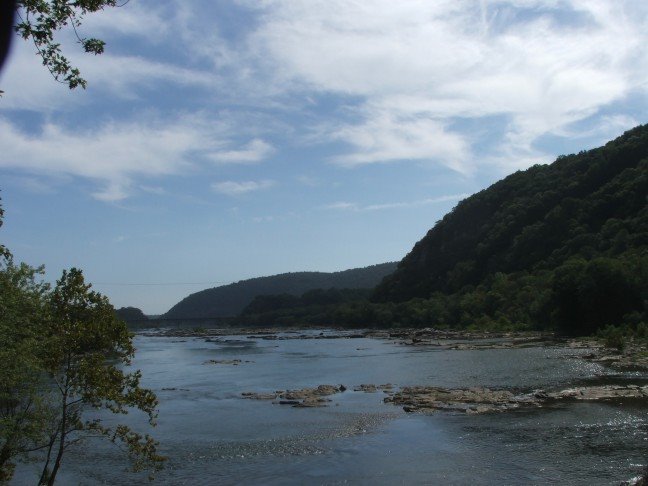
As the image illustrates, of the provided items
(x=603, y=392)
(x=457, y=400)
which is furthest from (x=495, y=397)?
(x=603, y=392)

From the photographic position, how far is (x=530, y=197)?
17050cm

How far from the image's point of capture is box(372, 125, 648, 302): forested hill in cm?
11775

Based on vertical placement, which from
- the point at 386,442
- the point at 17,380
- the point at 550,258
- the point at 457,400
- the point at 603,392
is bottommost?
the point at 386,442

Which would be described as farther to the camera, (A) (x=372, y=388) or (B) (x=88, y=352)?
(A) (x=372, y=388)

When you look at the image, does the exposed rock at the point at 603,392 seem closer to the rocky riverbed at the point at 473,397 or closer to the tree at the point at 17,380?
the rocky riverbed at the point at 473,397

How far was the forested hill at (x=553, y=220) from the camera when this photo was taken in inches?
4636

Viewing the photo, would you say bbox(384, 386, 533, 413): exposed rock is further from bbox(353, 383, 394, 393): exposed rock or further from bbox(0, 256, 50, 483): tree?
bbox(0, 256, 50, 483): tree

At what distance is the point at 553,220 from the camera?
143m

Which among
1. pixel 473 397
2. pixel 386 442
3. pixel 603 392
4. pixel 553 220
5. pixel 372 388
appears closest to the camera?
pixel 386 442

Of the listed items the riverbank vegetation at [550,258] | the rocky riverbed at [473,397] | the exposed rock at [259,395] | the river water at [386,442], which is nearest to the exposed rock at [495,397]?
the rocky riverbed at [473,397]

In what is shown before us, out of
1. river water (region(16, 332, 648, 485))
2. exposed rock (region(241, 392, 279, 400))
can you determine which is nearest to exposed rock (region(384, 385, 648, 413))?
river water (region(16, 332, 648, 485))

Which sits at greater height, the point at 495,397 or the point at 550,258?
the point at 550,258

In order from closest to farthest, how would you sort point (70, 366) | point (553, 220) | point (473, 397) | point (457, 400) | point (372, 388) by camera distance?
point (70, 366)
point (457, 400)
point (473, 397)
point (372, 388)
point (553, 220)

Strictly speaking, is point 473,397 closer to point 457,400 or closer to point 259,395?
point 457,400
